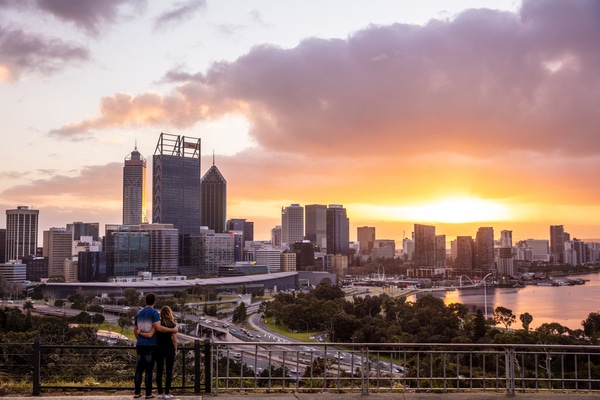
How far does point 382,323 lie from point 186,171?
12015 centimetres

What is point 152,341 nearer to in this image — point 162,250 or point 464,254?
point 162,250

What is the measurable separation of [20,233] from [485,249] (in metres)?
135

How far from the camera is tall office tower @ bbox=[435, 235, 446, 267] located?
184 m

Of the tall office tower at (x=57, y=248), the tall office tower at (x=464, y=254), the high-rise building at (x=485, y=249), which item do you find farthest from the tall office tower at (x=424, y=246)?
the tall office tower at (x=57, y=248)

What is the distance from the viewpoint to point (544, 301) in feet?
305

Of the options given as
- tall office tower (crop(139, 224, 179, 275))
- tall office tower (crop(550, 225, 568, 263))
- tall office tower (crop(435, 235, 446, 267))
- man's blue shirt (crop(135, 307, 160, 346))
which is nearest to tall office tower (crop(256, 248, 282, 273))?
tall office tower (crop(139, 224, 179, 275))

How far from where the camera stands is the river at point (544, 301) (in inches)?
2847

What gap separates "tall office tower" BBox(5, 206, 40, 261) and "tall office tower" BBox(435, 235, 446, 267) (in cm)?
12543

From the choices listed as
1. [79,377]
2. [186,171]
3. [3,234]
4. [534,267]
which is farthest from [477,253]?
[79,377]

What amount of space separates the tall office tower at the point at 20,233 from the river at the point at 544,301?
379 ft

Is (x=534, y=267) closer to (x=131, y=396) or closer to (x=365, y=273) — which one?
(x=365, y=273)

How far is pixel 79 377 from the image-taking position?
1055 cm

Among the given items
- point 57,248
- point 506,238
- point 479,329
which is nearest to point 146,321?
point 479,329

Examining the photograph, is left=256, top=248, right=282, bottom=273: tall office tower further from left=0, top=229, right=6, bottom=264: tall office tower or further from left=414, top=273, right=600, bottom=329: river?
left=0, top=229, right=6, bottom=264: tall office tower
